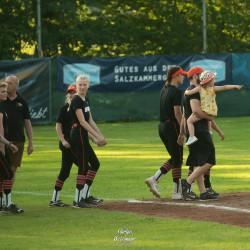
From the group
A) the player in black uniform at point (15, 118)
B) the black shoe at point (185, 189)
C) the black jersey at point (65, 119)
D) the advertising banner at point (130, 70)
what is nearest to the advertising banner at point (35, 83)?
the advertising banner at point (130, 70)

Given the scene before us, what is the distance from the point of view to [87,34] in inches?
1377

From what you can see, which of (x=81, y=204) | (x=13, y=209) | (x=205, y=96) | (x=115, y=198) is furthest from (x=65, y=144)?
(x=205, y=96)

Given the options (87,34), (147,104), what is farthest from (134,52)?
(147,104)

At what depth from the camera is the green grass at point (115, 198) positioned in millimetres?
7812

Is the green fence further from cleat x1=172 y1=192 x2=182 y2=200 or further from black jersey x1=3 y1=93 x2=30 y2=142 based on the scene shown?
cleat x1=172 y1=192 x2=182 y2=200

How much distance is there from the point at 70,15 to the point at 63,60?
278 inches

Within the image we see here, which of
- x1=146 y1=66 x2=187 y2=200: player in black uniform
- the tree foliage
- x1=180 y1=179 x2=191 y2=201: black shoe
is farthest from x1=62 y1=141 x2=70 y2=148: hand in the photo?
the tree foliage

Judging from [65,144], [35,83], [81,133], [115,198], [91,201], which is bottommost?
[115,198]

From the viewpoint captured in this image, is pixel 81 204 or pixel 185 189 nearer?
pixel 81 204

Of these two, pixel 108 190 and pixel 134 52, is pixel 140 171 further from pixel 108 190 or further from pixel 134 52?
pixel 134 52

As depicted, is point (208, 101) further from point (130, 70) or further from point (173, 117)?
point (130, 70)

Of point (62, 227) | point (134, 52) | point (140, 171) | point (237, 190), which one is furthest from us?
point (134, 52)

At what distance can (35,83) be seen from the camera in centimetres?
2688

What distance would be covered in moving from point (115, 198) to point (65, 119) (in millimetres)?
1420
